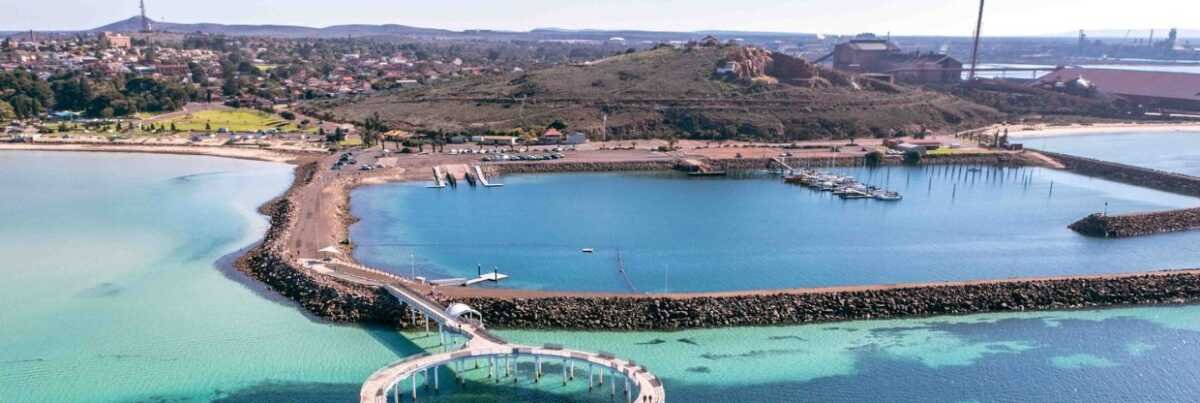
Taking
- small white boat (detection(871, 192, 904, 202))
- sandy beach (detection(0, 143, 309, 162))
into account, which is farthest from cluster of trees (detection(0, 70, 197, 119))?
small white boat (detection(871, 192, 904, 202))

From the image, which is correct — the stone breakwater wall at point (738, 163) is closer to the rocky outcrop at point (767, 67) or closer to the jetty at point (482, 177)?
the jetty at point (482, 177)

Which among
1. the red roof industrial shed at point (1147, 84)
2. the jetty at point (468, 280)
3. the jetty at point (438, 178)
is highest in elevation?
the red roof industrial shed at point (1147, 84)

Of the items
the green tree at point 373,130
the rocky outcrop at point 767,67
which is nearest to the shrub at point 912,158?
the rocky outcrop at point 767,67

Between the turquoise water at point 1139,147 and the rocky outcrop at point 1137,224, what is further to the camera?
the turquoise water at point 1139,147

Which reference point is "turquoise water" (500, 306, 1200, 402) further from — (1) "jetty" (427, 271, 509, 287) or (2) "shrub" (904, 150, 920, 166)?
(2) "shrub" (904, 150, 920, 166)

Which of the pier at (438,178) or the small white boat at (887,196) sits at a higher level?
Answer: the small white boat at (887,196)
